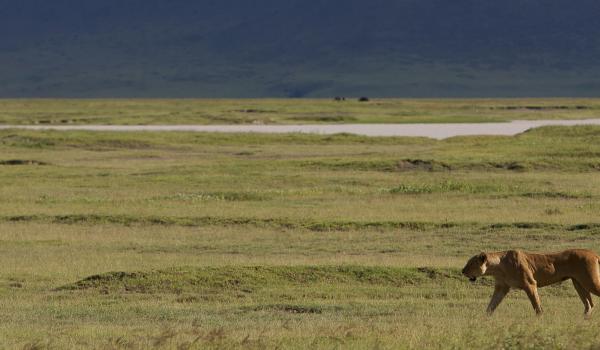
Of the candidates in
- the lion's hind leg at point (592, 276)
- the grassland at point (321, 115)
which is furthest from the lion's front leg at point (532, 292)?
the grassland at point (321, 115)

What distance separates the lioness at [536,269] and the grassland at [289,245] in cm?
41

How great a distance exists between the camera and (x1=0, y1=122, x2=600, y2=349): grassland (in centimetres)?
1345

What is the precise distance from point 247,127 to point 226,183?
1632 inches

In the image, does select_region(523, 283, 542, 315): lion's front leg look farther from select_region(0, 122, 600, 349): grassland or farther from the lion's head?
the lion's head

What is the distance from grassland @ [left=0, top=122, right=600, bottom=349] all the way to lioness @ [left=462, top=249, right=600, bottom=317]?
407 millimetres

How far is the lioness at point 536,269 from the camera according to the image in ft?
45.8

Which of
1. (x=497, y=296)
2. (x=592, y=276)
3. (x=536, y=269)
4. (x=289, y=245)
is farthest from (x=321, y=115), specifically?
(x=592, y=276)

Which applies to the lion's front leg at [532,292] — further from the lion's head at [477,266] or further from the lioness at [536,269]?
the lion's head at [477,266]

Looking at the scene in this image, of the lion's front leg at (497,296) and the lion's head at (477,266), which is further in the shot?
the lion's front leg at (497,296)

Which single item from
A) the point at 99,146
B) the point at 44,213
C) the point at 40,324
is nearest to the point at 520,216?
the point at 44,213

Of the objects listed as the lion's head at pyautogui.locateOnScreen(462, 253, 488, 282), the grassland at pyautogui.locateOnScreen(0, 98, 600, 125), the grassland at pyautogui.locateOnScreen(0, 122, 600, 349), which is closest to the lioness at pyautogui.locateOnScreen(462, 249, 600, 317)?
the lion's head at pyautogui.locateOnScreen(462, 253, 488, 282)

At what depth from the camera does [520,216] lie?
88.1 ft

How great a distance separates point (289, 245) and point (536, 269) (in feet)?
31.3

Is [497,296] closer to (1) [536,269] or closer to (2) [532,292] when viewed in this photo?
(2) [532,292]
